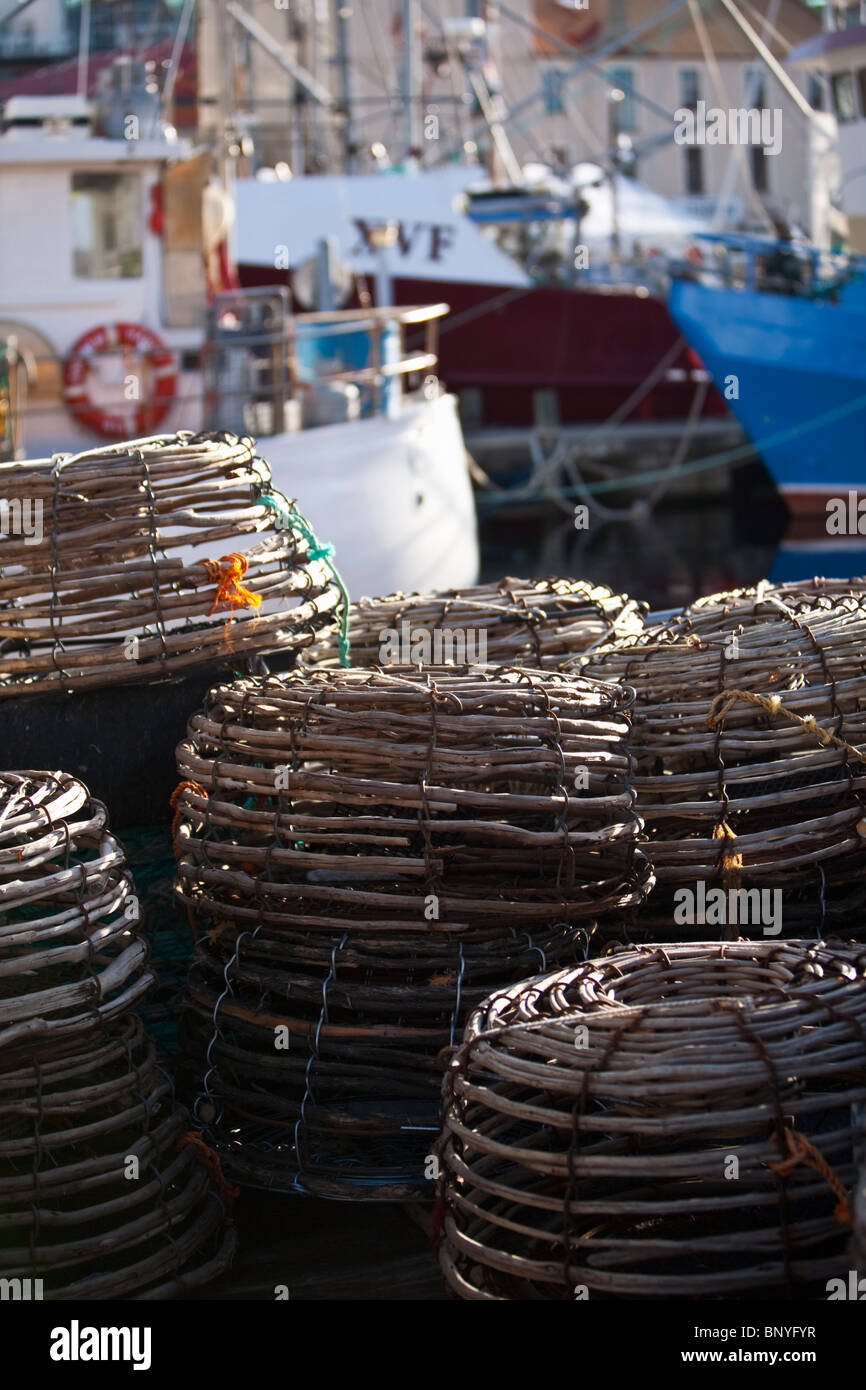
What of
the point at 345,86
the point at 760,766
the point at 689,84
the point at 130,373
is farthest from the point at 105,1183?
the point at 689,84

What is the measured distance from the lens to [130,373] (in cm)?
1020

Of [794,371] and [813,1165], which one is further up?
[794,371]

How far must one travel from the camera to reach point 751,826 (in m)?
3.43

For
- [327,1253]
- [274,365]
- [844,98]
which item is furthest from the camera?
[844,98]

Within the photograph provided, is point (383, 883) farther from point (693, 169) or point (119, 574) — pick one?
point (693, 169)

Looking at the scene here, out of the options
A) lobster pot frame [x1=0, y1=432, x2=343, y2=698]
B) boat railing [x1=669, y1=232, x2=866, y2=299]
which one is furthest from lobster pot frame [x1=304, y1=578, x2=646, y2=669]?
boat railing [x1=669, y1=232, x2=866, y2=299]

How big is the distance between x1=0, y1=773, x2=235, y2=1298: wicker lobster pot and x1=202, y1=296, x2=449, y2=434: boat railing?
6.01m

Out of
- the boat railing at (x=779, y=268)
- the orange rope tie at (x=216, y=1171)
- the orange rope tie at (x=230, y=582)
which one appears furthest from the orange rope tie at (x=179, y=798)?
the boat railing at (x=779, y=268)

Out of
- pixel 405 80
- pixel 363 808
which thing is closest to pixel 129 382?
pixel 363 808

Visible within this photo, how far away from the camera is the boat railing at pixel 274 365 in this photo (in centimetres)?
947

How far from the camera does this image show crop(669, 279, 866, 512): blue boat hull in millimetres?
15797

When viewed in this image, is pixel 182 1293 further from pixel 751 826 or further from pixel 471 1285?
pixel 751 826

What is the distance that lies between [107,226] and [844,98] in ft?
34.0
